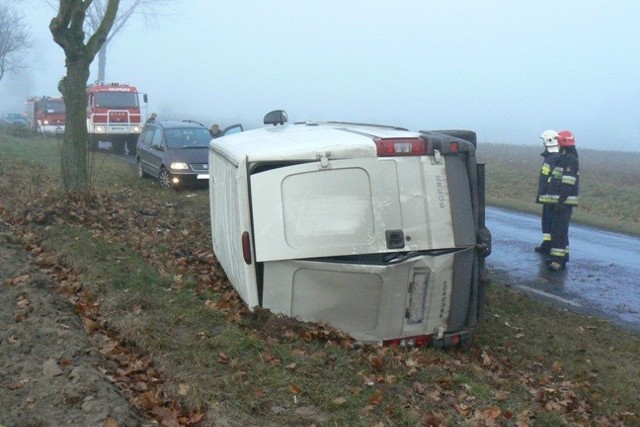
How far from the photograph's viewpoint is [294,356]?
20.5 ft

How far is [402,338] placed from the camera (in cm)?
688

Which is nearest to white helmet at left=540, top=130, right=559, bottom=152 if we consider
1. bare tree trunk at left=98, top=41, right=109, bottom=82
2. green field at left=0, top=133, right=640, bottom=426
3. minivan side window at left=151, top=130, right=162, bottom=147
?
green field at left=0, top=133, right=640, bottom=426

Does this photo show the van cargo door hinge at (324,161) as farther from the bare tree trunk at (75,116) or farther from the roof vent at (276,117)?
the bare tree trunk at (75,116)

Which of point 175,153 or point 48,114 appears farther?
point 48,114

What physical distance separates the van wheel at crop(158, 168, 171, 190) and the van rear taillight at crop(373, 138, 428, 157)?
1256 centimetres

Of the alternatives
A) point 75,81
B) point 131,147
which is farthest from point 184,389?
point 131,147

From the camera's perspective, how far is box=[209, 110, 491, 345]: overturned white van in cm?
660

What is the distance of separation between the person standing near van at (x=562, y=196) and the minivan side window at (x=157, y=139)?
10.9 m

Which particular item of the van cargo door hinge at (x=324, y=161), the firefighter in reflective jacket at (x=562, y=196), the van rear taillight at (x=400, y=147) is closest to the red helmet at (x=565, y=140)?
the firefighter in reflective jacket at (x=562, y=196)

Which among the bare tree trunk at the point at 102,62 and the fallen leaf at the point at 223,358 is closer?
the fallen leaf at the point at 223,358

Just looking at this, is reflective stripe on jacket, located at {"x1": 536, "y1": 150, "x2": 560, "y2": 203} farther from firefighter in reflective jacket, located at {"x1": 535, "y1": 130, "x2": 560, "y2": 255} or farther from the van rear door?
the van rear door

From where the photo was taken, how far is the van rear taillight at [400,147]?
6.69m

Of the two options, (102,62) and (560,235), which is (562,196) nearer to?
(560,235)

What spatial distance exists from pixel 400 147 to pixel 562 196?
586 centimetres
